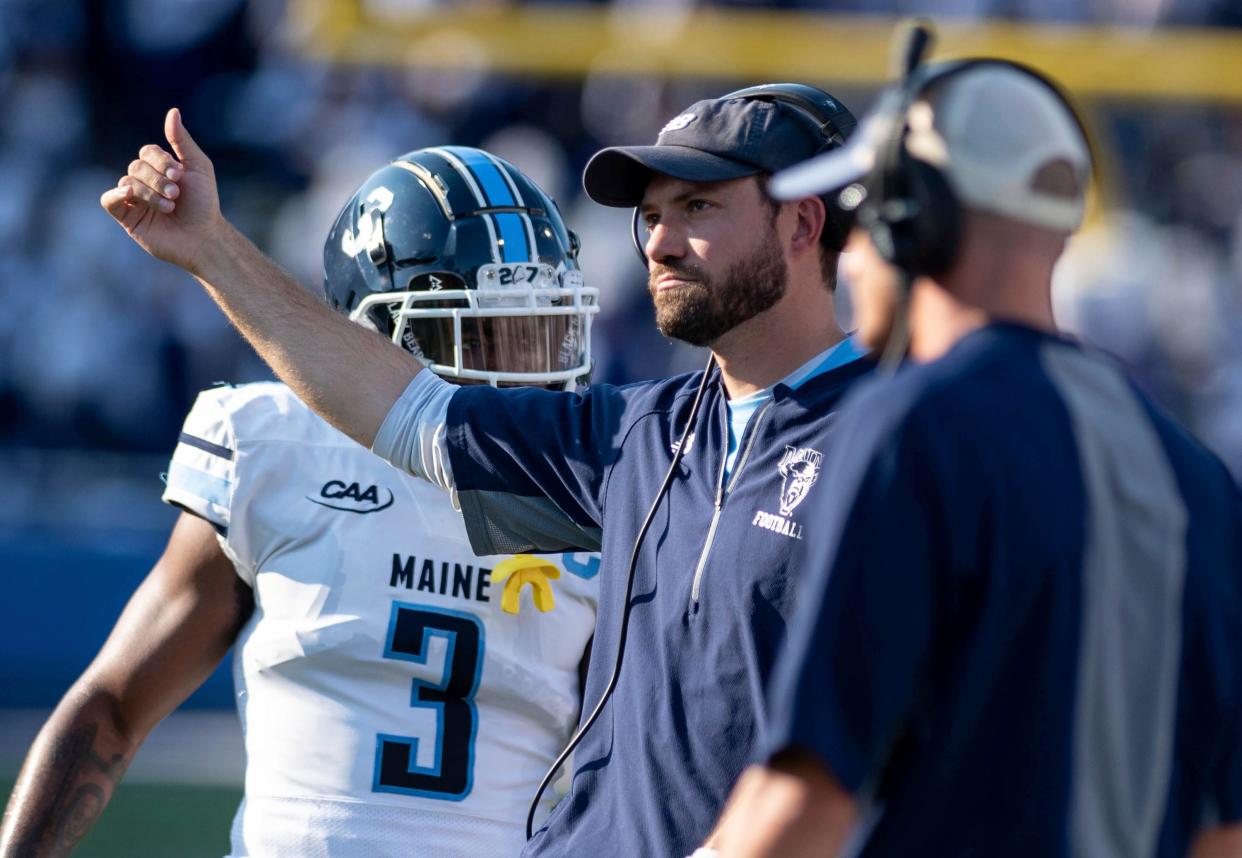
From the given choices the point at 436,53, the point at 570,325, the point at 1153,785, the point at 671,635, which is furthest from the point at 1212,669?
the point at 436,53

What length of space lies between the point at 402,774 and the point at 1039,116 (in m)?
1.52

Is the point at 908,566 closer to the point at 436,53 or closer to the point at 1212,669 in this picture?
the point at 1212,669

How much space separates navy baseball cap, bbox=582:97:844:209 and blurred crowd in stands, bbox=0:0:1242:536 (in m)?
5.78

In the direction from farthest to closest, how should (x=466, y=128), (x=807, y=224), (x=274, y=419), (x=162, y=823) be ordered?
1. (x=466, y=128)
2. (x=162, y=823)
3. (x=274, y=419)
4. (x=807, y=224)

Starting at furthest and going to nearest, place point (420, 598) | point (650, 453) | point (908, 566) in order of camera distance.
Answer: point (420, 598) < point (650, 453) < point (908, 566)

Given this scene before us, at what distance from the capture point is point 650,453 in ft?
8.33

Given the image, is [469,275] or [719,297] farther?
[469,275]

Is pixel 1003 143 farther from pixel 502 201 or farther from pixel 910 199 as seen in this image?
pixel 502 201

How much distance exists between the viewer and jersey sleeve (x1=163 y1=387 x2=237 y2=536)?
2.78m

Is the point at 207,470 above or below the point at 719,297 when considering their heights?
below

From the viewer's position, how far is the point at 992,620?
1547 millimetres

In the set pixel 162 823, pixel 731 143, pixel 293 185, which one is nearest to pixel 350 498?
pixel 731 143

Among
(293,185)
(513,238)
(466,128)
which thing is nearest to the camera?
(513,238)

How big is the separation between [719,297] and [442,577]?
2.16 ft
